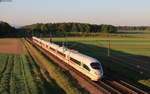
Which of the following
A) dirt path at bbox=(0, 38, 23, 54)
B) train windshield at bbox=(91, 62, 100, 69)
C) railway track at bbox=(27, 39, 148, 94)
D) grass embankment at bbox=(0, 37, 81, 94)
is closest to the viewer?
grass embankment at bbox=(0, 37, 81, 94)

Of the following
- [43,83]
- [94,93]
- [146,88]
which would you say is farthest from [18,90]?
[146,88]

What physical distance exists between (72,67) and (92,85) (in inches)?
422

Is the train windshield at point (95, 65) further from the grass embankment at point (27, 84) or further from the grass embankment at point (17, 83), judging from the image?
the grass embankment at point (17, 83)

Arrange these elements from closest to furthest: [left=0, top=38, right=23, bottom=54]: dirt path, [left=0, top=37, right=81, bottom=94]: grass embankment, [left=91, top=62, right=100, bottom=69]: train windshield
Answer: [left=0, top=37, right=81, bottom=94]: grass embankment, [left=91, top=62, right=100, bottom=69]: train windshield, [left=0, top=38, right=23, bottom=54]: dirt path

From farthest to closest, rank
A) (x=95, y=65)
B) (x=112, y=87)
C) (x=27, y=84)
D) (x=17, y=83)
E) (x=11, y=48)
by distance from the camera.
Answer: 1. (x=11, y=48)
2. (x=95, y=65)
3. (x=17, y=83)
4. (x=27, y=84)
5. (x=112, y=87)

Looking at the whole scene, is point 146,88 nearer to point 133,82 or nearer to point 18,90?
point 133,82

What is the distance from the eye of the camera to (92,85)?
2477cm

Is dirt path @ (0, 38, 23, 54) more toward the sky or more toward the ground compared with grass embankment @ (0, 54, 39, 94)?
more toward the ground

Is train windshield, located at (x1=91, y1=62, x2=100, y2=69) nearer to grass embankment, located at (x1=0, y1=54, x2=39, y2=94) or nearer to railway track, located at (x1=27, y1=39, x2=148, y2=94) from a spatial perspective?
railway track, located at (x1=27, y1=39, x2=148, y2=94)

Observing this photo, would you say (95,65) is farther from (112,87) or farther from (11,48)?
(11,48)

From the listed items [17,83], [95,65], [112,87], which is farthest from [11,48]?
[112,87]

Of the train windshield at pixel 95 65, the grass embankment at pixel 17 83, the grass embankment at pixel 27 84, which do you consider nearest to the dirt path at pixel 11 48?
the grass embankment at pixel 17 83

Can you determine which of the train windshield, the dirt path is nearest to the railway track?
the train windshield

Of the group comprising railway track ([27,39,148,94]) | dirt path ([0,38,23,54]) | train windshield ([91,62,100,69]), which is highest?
train windshield ([91,62,100,69])
